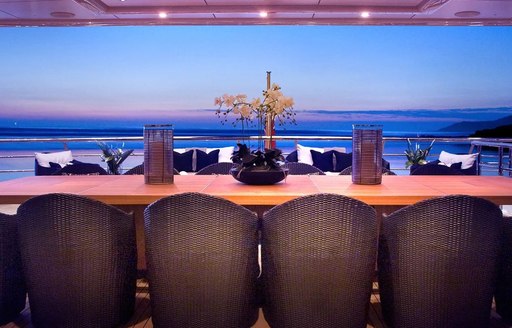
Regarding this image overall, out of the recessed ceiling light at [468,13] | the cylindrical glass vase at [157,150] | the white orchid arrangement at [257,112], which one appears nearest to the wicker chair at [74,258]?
the cylindrical glass vase at [157,150]

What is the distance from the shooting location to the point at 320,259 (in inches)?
77.5

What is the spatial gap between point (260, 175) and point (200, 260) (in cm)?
77

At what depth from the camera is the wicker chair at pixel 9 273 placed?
2363 mm

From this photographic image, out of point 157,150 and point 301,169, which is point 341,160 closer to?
point 301,169

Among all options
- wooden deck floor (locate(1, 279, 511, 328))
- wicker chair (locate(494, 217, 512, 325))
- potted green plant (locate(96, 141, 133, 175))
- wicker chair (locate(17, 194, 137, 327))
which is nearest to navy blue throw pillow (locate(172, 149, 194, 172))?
potted green plant (locate(96, 141, 133, 175))

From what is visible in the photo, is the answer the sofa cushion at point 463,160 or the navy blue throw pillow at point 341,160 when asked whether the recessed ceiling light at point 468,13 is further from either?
the navy blue throw pillow at point 341,160

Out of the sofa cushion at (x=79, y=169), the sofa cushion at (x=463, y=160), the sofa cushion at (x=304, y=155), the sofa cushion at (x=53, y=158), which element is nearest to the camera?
the sofa cushion at (x=79, y=169)

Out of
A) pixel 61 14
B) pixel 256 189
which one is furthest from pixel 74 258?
pixel 61 14

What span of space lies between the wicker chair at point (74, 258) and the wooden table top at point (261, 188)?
24cm

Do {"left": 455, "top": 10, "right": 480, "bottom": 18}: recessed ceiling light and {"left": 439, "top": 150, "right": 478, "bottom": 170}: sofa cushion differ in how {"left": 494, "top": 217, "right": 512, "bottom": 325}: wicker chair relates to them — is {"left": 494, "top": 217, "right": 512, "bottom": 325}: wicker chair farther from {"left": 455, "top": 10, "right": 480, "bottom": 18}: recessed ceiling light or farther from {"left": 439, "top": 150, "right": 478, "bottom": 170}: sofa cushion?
{"left": 455, "top": 10, "right": 480, "bottom": 18}: recessed ceiling light

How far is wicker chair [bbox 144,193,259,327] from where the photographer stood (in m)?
1.98

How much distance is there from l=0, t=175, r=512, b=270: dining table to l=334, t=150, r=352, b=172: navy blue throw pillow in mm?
3309

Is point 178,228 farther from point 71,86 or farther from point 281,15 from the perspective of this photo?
point 71,86

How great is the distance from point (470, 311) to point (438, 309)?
5.3 inches
